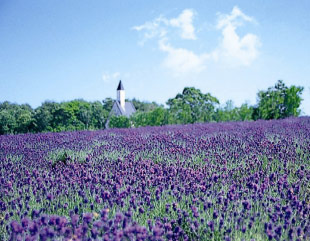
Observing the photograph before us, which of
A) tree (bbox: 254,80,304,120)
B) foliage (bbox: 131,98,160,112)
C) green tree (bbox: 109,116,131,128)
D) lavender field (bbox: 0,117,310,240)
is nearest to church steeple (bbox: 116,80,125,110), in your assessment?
foliage (bbox: 131,98,160,112)

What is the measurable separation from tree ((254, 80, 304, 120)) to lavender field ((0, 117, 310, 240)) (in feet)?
60.2

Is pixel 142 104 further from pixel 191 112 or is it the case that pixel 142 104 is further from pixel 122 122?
pixel 191 112

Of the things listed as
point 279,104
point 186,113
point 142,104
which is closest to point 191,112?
point 186,113

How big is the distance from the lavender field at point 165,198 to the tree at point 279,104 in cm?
1836

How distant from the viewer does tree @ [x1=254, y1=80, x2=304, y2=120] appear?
22.8m

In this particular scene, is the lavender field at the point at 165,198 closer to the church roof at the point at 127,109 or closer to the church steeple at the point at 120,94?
the church roof at the point at 127,109

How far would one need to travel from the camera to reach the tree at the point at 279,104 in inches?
897

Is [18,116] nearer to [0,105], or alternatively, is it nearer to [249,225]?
[0,105]

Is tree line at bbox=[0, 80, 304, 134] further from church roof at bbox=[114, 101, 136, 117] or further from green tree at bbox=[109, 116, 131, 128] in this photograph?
church roof at bbox=[114, 101, 136, 117]

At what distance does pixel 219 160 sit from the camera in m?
4.36

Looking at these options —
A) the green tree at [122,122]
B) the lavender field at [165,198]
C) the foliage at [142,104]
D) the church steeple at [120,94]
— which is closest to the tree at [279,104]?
the green tree at [122,122]

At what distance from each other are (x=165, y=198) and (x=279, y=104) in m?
22.4

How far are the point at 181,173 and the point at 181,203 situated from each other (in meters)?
0.75

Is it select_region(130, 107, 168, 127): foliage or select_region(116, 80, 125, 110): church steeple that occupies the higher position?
select_region(116, 80, 125, 110): church steeple
